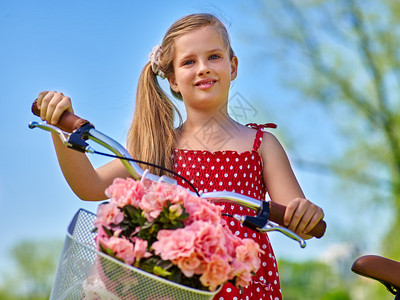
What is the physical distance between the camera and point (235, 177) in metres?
2.16

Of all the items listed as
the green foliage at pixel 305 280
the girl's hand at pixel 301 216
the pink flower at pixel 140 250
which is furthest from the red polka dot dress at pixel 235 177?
the green foliage at pixel 305 280

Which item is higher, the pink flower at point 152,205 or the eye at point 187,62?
the eye at point 187,62

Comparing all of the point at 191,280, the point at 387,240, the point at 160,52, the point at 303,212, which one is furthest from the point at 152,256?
the point at 387,240

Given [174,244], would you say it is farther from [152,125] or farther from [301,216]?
[152,125]

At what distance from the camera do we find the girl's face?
7.29 feet

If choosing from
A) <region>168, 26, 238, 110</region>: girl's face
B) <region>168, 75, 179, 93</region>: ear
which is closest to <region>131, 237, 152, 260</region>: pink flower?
<region>168, 26, 238, 110</region>: girl's face

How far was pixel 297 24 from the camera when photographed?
39.3 ft

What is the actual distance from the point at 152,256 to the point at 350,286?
38.4 ft

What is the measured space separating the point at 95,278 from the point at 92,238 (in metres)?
0.14

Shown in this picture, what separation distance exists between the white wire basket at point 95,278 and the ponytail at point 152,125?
2.86ft

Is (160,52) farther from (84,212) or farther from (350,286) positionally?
(350,286)

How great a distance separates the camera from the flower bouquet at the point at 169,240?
1.21 metres

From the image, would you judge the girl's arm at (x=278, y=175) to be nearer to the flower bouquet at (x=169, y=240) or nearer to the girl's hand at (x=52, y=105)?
the flower bouquet at (x=169, y=240)

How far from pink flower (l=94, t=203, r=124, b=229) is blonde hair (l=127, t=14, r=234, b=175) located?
904mm
